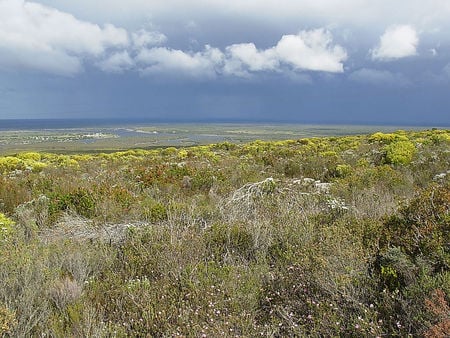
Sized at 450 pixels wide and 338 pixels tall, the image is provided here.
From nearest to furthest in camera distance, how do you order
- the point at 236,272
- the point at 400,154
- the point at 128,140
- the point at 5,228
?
the point at 236,272 → the point at 5,228 → the point at 400,154 → the point at 128,140

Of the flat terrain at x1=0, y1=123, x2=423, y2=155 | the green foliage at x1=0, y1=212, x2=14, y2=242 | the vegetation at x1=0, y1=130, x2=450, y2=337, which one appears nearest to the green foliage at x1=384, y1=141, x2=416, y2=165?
the vegetation at x1=0, y1=130, x2=450, y2=337

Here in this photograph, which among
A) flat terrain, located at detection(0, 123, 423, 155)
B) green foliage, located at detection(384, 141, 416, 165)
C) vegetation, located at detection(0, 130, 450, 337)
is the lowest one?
flat terrain, located at detection(0, 123, 423, 155)

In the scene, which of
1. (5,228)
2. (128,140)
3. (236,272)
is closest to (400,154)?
(236,272)

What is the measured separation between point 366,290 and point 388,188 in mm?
5776

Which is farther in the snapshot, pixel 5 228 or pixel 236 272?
pixel 5 228

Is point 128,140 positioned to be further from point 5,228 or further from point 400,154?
point 5,228

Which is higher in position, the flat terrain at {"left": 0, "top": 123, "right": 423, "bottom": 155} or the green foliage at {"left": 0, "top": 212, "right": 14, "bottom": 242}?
the green foliage at {"left": 0, "top": 212, "right": 14, "bottom": 242}

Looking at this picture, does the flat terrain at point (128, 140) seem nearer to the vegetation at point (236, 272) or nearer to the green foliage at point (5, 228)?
the green foliage at point (5, 228)

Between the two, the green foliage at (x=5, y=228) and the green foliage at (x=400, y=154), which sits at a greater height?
the green foliage at (x=400, y=154)

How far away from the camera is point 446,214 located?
4.28 m

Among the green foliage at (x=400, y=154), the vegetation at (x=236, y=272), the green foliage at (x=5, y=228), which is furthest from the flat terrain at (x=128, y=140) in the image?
the vegetation at (x=236, y=272)

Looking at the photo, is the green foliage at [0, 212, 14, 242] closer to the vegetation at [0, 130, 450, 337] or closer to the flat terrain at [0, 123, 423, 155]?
the vegetation at [0, 130, 450, 337]

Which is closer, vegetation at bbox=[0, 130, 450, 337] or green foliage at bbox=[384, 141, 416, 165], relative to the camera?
vegetation at bbox=[0, 130, 450, 337]

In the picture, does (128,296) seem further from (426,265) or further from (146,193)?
(146,193)
